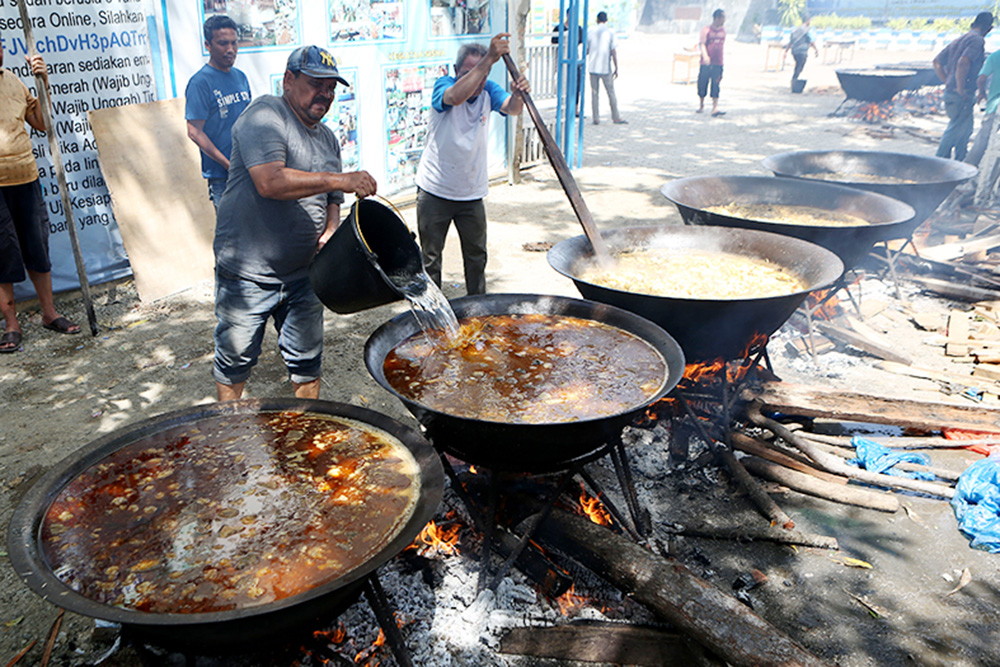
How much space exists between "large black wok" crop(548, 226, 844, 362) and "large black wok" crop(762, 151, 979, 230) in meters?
2.14

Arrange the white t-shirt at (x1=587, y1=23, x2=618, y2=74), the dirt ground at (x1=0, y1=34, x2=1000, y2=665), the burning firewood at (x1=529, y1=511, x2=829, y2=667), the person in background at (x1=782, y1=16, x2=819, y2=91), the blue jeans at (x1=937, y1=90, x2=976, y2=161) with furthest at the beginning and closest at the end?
1. the person in background at (x1=782, y1=16, x2=819, y2=91)
2. the white t-shirt at (x1=587, y1=23, x2=618, y2=74)
3. the blue jeans at (x1=937, y1=90, x2=976, y2=161)
4. the dirt ground at (x1=0, y1=34, x2=1000, y2=665)
5. the burning firewood at (x1=529, y1=511, x2=829, y2=667)

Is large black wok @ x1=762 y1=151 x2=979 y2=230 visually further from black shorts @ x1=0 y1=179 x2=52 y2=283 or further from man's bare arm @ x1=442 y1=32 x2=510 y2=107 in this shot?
black shorts @ x1=0 y1=179 x2=52 y2=283

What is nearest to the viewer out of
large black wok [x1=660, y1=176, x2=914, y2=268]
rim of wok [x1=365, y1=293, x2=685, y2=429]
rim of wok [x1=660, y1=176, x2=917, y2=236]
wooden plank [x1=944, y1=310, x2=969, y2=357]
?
rim of wok [x1=365, y1=293, x2=685, y2=429]

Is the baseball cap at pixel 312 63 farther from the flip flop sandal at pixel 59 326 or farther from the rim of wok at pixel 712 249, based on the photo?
the flip flop sandal at pixel 59 326

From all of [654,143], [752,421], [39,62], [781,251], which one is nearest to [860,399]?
[752,421]

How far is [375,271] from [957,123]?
12.7 m

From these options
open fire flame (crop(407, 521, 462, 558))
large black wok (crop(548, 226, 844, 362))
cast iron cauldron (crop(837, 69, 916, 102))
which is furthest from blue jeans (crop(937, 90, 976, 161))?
open fire flame (crop(407, 521, 462, 558))

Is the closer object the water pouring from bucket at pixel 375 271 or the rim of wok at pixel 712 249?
the water pouring from bucket at pixel 375 271

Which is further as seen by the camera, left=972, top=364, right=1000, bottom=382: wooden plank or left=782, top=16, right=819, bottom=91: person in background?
left=782, top=16, right=819, bottom=91: person in background

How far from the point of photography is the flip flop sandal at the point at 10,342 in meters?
6.21

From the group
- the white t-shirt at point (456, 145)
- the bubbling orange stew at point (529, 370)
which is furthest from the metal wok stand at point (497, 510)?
the white t-shirt at point (456, 145)

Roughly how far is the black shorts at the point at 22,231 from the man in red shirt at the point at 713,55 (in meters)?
16.4

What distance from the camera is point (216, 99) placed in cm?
661

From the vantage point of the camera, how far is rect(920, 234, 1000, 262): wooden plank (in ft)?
29.2
